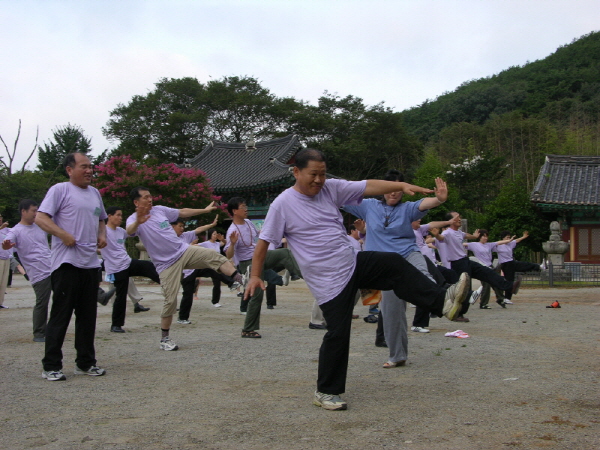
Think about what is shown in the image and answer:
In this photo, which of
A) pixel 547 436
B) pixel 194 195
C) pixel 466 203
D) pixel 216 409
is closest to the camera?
pixel 547 436

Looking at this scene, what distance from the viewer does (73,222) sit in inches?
215

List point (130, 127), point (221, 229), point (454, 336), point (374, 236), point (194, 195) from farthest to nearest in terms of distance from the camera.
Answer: point (130, 127) < point (221, 229) < point (194, 195) < point (454, 336) < point (374, 236)

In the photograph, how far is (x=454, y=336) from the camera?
7746 millimetres

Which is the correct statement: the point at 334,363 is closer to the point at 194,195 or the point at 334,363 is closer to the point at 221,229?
the point at 194,195

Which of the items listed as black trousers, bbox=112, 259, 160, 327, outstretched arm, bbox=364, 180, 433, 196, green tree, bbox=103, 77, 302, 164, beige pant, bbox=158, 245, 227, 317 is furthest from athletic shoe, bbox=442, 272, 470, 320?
green tree, bbox=103, 77, 302, 164

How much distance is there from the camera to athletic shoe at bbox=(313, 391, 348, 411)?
414 cm

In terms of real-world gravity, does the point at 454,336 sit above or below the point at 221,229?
below

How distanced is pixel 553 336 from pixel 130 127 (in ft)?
125

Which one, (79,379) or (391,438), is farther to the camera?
(79,379)

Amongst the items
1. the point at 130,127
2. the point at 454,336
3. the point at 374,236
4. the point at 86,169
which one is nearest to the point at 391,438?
the point at 374,236

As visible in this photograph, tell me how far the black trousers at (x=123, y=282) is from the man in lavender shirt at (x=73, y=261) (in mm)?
2924

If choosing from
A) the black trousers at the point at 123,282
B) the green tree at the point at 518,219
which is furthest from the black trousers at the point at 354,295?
the green tree at the point at 518,219

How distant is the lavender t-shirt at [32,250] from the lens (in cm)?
789

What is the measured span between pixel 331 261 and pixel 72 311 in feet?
8.43
